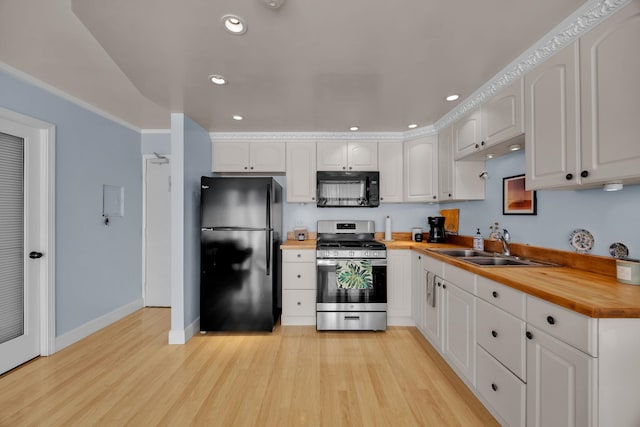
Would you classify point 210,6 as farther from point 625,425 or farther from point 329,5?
point 625,425

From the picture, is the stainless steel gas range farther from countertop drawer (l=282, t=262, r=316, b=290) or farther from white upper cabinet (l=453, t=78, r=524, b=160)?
white upper cabinet (l=453, t=78, r=524, b=160)

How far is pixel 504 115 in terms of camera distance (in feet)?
6.40

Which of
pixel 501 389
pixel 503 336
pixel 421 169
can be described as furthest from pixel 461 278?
pixel 421 169

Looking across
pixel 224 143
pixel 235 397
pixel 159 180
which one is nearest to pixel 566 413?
pixel 235 397

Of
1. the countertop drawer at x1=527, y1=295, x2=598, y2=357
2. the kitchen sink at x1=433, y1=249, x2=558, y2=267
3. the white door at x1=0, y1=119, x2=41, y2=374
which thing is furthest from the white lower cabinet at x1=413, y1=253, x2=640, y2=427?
the white door at x1=0, y1=119, x2=41, y2=374

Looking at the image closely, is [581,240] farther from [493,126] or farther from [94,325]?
[94,325]

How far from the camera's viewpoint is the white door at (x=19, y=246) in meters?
2.19

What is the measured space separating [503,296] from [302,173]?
8.16ft

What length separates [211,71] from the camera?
1967 millimetres

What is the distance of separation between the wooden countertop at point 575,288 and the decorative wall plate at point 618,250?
0.12 meters

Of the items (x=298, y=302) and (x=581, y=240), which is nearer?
(x=581, y=240)

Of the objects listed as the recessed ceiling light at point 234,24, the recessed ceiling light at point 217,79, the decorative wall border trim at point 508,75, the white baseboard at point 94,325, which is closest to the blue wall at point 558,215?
the decorative wall border trim at point 508,75

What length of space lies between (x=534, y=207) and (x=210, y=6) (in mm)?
2612

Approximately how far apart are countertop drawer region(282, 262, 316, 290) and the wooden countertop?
1646 millimetres
